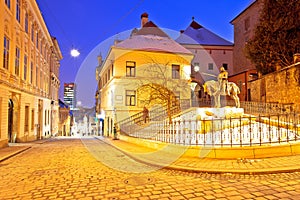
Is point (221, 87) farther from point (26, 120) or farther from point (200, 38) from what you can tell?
point (200, 38)

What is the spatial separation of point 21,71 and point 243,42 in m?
30.1

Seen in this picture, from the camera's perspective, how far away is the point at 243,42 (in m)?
34.9

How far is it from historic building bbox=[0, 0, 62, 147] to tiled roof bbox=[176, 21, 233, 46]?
74.6ft

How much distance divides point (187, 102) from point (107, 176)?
1769 cm

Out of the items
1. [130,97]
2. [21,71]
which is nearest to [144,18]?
[130,97]

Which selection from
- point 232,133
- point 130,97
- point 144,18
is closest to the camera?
point 232,133

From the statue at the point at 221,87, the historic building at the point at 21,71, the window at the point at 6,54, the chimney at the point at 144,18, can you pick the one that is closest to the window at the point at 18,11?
the historic building at the point at 21,71

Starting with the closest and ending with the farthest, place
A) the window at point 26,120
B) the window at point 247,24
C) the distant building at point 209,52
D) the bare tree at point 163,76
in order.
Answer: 1. the window at point 26,120
2. the bare tree at point 163,76
3. the window at point 247,24
4. the distant building at point 209,52

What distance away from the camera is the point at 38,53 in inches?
942

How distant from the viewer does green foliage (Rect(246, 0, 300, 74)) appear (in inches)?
752

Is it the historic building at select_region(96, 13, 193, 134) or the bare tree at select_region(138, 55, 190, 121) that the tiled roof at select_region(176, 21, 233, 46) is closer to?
the historic building at select_region(96, 13, 193, 134)

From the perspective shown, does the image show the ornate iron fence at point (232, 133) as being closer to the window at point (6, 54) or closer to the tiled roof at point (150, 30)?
the window at point (6, 54)

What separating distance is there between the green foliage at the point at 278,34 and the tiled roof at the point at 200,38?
18.3 meters

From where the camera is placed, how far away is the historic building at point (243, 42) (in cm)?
2822
